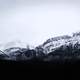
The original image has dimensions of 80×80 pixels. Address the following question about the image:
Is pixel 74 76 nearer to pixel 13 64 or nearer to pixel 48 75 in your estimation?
pixel 48 75

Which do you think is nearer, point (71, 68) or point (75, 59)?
point (75, 59)

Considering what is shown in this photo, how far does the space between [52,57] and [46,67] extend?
0.17 meters

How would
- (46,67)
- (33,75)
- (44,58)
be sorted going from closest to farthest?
(44,58), (46,67), (33,75)

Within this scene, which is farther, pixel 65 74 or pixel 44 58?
pixel 65 74

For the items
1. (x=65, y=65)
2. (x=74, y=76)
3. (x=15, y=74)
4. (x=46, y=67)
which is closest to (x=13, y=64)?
(x=15, y=74)

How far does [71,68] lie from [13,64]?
0.56 metres

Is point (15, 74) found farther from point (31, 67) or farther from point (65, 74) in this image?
point (65, 74)

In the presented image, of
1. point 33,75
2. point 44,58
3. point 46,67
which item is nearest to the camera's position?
point 44,58

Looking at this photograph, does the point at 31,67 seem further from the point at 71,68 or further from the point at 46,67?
the point at 71,68

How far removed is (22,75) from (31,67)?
0.18 meters

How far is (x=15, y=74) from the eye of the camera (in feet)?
6.09

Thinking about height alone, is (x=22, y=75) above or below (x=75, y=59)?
below

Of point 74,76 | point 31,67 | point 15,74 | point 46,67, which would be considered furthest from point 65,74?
point 15,74

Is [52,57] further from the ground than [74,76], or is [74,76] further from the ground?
[52,57]
